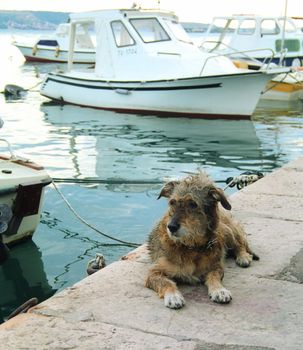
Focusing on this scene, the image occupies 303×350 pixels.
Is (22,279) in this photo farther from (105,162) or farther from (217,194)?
(105,162)

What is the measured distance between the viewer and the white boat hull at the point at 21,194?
689 cm

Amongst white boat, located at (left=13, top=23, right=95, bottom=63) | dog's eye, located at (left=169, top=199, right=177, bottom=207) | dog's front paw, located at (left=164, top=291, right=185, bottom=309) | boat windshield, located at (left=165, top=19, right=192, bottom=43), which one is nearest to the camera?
dog's front paw, located at (left=164, top=291, right=185, bottom=309)

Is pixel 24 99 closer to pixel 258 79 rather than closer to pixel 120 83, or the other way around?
pixel 120 83

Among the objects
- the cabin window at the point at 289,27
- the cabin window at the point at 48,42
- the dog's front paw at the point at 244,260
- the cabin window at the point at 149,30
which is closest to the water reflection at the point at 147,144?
the cabin window at the point at 149,30

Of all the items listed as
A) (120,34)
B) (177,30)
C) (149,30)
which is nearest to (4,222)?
(120,34)

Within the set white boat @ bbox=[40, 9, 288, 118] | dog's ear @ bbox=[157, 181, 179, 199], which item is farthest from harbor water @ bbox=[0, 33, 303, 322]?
dog's ear @ bbox=[157, 181, 179, 199]

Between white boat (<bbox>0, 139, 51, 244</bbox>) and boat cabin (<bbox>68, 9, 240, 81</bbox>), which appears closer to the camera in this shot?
white boat (<bbox>0, 139, 51, 244</bbox>)

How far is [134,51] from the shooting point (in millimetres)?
18938

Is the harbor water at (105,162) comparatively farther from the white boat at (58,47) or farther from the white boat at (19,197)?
the white boat at (58,47)

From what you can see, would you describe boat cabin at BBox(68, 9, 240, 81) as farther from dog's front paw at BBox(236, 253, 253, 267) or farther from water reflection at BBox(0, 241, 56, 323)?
dog's front paw at BBox(236, 253, 253, 267)

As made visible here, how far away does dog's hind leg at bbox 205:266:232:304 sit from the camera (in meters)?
4.34

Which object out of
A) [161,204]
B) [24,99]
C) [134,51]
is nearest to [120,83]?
[134,51]

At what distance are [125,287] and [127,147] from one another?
1052 centimetres

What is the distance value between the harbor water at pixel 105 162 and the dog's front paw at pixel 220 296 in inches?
96.9
